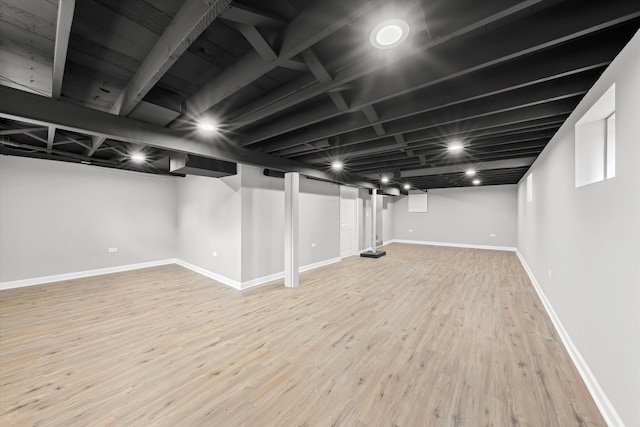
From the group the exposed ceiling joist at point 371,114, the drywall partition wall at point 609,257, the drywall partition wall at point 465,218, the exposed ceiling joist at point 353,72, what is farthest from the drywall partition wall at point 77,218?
the drywall partition wall at point 465,218

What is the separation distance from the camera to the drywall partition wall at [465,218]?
9148 millimetres

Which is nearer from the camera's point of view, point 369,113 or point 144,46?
point 144,46

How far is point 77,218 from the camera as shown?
5.22 meters

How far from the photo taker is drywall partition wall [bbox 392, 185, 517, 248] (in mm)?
9148

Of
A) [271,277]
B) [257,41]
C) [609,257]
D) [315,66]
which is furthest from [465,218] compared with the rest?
[257,41]

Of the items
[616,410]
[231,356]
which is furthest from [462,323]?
[231,356]

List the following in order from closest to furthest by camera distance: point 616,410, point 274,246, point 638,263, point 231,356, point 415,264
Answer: point 638,263, point 616,410, point 231,356, point 274,246, point 415,264

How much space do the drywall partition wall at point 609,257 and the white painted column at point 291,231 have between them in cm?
385

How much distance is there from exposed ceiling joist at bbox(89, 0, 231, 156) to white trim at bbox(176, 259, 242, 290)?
3.47 meters

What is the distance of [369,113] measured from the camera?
97.3 inches

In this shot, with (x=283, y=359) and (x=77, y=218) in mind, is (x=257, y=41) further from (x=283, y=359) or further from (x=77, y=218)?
(x=77, y=218)

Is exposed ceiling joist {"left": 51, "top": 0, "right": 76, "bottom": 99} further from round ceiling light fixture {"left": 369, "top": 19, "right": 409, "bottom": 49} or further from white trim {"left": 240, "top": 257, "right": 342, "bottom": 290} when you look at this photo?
white trim {"left": 240, "top": 257, "right": 342, "bottom": 290}

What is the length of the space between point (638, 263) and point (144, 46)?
3.52 metres

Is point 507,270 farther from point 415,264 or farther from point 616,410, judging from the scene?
point 616,410
